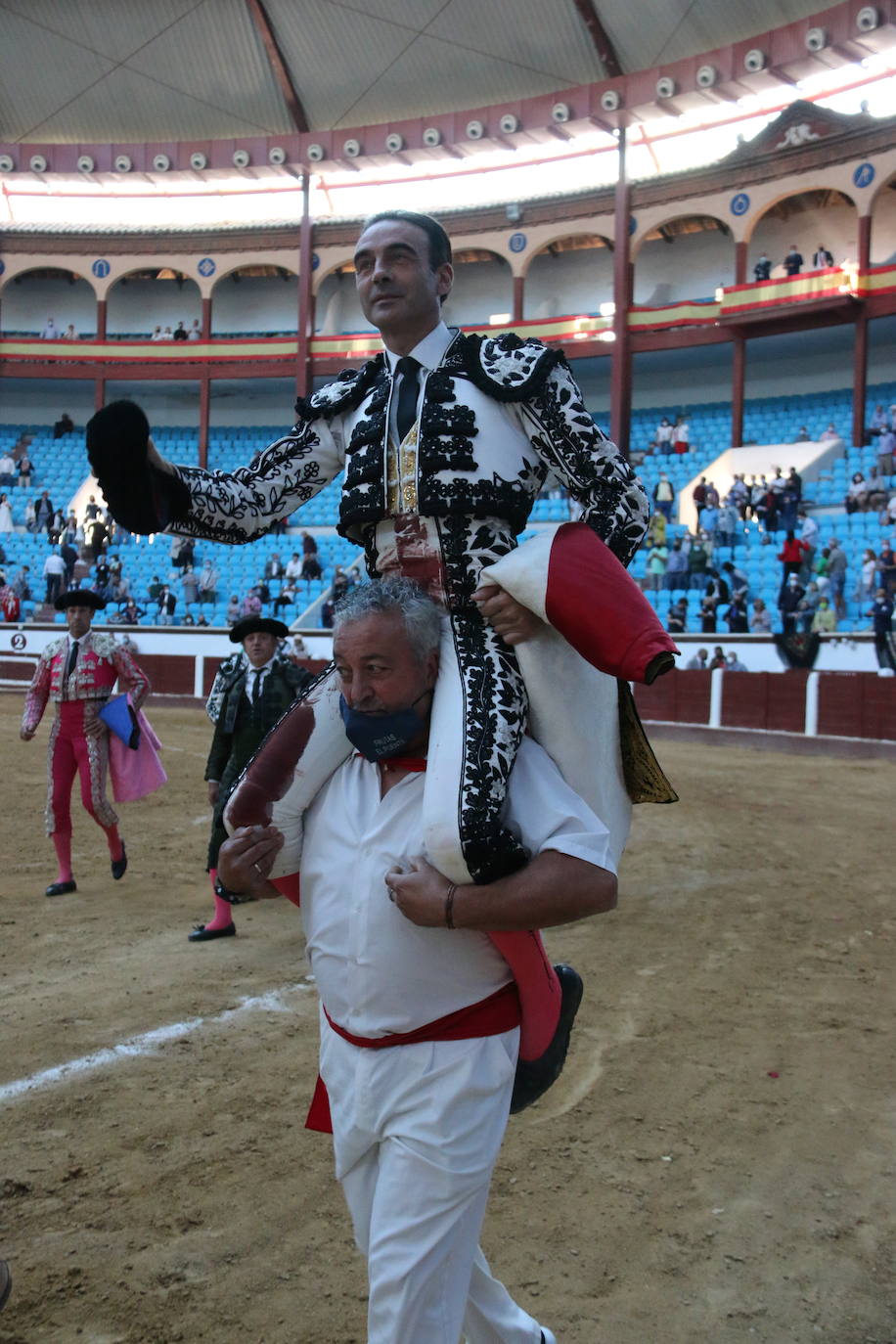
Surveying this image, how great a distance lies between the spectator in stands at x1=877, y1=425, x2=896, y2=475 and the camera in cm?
1658

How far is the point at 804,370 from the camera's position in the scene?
2278 cm

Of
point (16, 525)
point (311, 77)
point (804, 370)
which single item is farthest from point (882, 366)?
point (16, 525)

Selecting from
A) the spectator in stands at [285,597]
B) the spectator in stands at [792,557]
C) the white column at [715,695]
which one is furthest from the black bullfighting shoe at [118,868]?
the spectator in stands at [285,597]

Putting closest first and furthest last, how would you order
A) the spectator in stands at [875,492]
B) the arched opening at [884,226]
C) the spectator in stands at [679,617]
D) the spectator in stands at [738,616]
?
the spectator in stands at [738,616] < the spectator in stands at [679,617] < the spectator in stands at [875,492] < the arched opening at [884,226]

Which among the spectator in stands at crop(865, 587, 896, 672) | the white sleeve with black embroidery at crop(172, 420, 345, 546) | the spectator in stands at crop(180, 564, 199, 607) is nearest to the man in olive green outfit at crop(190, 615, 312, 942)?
the white sleeve with black embroidery at crop(172, 420, 345, 546)

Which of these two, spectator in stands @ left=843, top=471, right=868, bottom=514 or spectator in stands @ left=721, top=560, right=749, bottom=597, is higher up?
spectator in stands @ left=843, top=471, right=868, bottom=514

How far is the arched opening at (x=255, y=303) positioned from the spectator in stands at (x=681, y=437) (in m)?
9.93

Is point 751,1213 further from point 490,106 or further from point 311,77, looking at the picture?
point 311,77

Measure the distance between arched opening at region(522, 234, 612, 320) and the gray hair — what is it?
78.7ft

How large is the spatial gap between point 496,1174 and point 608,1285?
563 millimetres

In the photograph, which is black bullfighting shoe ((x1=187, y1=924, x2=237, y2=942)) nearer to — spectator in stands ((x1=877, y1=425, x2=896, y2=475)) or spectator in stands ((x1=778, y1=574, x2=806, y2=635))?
spectator in stands ((x1=778, y1=574, x2=806, y2=635))

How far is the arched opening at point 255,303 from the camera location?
1058 inches

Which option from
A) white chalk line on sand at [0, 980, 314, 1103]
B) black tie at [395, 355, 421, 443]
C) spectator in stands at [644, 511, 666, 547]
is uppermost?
spectator in stands at [644, 511, 666, 547]

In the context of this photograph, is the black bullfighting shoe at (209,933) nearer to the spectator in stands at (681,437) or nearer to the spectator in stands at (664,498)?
the spectator in stands at (664,498)
